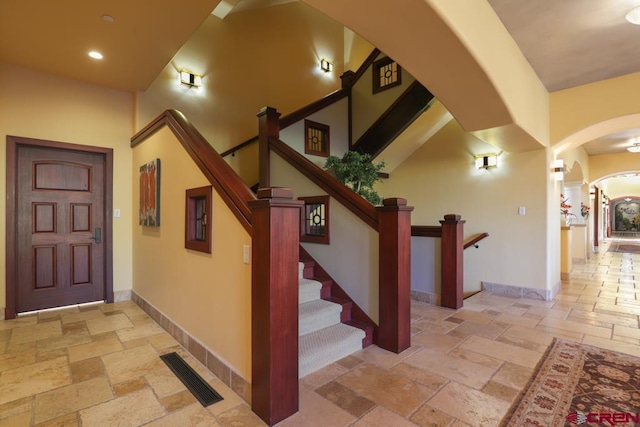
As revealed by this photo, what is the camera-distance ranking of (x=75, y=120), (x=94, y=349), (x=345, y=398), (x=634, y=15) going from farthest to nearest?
(x=75, y=120), (x=94, y=349), (x=634, y=15), (x=345, y=398)

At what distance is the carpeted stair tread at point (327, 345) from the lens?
2.42 meters

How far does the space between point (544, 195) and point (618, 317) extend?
66.8 inches

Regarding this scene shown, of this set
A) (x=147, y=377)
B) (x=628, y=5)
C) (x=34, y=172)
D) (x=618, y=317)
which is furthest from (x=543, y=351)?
(x=34, y=172)

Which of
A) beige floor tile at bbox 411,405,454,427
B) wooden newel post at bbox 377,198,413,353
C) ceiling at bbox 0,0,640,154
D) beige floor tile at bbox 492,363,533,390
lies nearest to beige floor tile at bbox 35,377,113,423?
beige floor tile at bbox 411,405,454,427

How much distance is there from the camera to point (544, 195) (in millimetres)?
4492

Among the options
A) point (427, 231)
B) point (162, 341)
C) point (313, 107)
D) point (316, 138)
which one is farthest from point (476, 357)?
point (313, 107)

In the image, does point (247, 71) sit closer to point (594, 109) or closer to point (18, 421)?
point (594, 109)

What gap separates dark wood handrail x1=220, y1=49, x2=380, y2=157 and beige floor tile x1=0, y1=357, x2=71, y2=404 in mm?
3618

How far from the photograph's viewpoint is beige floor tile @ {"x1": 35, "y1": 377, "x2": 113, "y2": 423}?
6.42 feet

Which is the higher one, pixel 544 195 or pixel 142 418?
pixel 544 195

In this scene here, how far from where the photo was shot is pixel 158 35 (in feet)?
10.4

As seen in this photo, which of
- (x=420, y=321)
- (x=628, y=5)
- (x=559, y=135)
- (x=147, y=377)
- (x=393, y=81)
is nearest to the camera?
(x=147, y=377)

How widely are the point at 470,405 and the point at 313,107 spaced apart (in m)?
4.43

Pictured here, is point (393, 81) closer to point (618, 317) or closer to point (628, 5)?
point (628, 5)
